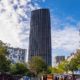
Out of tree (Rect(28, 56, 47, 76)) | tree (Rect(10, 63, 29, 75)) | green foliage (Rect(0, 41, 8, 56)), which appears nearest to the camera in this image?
green foliage (Rect(0, 41, 8, 56))

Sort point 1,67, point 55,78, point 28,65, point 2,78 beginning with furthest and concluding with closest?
point 28,65 < point 1,67 < point 55,78 < point 2,78

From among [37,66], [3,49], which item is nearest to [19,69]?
[37,66]

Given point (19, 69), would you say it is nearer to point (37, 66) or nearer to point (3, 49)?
point (37, 66)

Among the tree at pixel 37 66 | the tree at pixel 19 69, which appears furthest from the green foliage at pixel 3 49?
the tree at pixel 37 66

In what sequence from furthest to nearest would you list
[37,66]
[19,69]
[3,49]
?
[37,66] → [19,69] → [3,49]

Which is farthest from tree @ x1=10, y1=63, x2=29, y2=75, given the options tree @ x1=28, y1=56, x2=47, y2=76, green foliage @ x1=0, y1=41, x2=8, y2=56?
green foliage @ x1=0, y1=41, x2=8, y2=56

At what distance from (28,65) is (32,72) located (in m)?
9.77

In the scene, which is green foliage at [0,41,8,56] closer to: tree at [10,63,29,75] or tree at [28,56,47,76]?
tree at [10,63,29,75]

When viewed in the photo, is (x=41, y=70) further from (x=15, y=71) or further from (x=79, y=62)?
(x=79, y=62)

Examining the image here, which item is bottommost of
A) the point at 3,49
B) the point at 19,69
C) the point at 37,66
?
the point at 19,69

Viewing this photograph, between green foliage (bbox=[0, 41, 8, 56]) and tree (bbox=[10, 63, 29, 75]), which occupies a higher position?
green foliage (bbox=[0, 41, 8, 56])

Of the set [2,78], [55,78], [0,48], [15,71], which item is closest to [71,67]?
[15,71]

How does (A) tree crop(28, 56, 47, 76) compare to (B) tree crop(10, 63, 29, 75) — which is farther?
(A) tree crop(28, 56, 47, 76)

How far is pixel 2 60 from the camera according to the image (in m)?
75.1
